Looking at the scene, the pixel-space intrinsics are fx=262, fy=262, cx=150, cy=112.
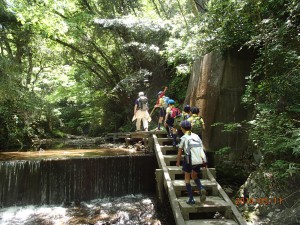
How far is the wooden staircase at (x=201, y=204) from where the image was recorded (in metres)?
5.58

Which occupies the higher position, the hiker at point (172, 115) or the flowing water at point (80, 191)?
the hiker at point (172, 115)

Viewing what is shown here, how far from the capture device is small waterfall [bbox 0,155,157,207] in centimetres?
884

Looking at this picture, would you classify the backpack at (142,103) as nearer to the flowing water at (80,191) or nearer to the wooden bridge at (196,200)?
the flowing water at (80,191)

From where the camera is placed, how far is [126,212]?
7.84 metres

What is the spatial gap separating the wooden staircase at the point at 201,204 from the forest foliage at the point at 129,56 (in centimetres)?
147

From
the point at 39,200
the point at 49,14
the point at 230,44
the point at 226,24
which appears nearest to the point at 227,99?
the point at 230,44

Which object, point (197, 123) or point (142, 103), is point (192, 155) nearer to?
point (197, 123)

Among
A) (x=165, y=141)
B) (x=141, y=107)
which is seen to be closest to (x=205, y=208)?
(x=165, y=141)

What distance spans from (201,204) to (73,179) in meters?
5.15

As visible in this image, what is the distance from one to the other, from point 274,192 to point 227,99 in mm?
3568

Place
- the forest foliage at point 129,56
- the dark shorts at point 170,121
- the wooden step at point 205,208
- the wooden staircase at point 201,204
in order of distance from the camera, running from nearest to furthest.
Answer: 1. the wooden staircase at point 201,204
2. the wooden step at point 205,208
3. the forest foliage at point 129,56
4. the dark shorts at point 170,121

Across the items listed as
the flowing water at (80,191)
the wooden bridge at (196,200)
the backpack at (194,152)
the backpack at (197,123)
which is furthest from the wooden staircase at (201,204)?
the backpack at (197,123)
